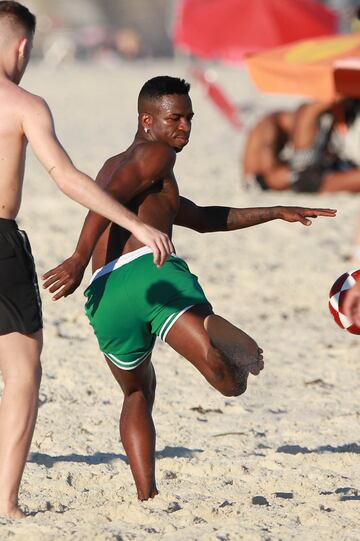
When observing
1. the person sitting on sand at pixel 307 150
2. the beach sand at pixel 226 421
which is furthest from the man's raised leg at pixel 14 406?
the person sitting on sand at pixel 307 150

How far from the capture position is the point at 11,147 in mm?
3863

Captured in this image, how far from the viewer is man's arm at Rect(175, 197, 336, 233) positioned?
439 centimetres

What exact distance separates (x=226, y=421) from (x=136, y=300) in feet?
5.84

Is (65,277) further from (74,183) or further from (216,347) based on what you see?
(216,347)

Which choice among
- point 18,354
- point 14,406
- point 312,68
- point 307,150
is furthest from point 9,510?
point 307,150

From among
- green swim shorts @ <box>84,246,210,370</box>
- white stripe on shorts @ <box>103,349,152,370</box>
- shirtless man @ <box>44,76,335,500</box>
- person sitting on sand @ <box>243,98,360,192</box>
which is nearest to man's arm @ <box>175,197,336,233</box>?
shirtless man @ <box>44,76,335,500</box>

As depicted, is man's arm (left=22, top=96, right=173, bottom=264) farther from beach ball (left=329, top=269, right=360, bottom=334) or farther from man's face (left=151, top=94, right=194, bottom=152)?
beach ball (left=329, top=269, right=360, bottom=334)

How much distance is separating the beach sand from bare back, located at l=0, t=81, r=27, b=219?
106cm

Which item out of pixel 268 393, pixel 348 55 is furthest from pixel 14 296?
pixel 348 55

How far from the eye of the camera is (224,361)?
157 inches

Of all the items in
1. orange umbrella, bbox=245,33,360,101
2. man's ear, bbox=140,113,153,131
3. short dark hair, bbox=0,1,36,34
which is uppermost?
orange umbrella, bbox=245,33,360,101

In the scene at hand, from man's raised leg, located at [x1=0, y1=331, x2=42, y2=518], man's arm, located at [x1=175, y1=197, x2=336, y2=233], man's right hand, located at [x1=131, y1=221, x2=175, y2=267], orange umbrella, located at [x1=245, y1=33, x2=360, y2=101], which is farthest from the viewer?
orange umbrella, located at [x1=245, y1=33, x2=360, y2=101]

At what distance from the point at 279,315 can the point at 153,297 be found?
4.11 metres

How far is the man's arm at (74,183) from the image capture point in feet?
12.2
